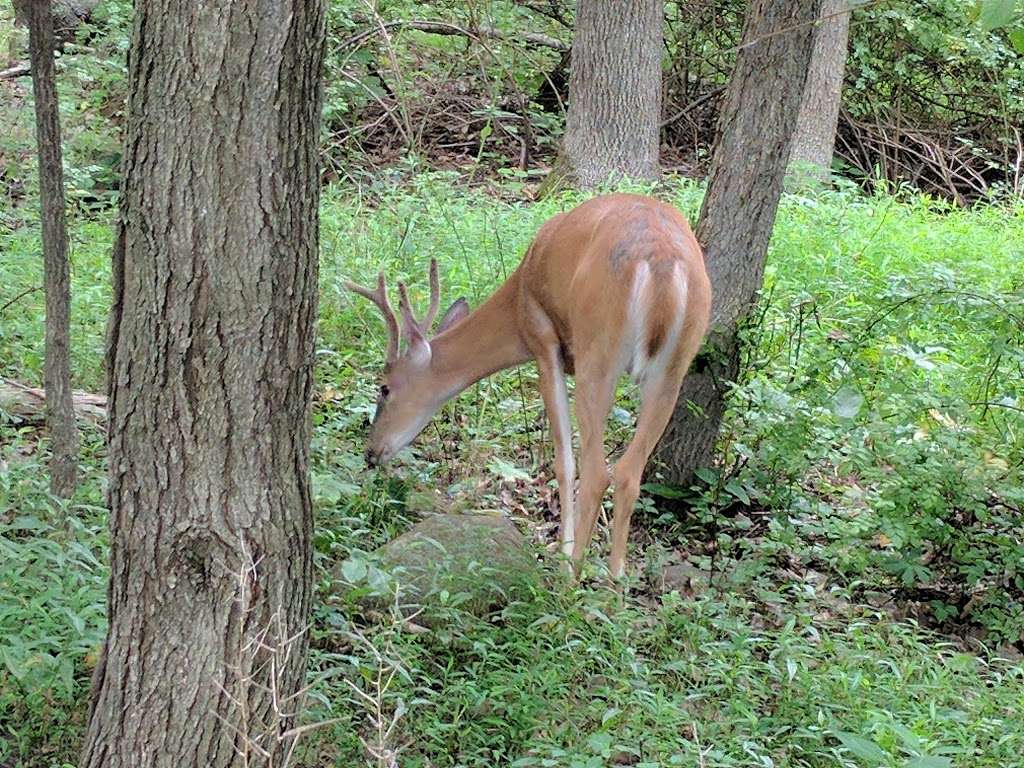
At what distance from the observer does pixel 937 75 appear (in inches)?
593

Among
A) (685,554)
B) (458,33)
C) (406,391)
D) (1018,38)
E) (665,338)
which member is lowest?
(685,554)

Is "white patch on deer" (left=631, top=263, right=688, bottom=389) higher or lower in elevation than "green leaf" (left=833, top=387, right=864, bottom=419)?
higher

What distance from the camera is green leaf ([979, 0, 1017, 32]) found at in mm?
2072

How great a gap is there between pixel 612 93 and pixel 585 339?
6.63 m

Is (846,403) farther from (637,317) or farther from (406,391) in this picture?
(406,391)

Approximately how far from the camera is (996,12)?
2.08 metres

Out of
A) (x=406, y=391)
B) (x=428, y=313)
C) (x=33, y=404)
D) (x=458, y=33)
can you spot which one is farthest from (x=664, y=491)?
(x=458, y=33)

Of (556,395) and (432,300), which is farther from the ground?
(432,300)

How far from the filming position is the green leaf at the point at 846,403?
211 inches

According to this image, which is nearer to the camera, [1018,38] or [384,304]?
[1018,38]

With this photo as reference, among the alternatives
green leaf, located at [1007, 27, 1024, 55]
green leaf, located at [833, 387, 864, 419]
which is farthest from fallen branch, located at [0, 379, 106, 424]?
green leaf, located at [1007, 27, 1024, 55]

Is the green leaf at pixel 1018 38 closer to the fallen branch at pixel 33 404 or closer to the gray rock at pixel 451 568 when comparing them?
the gray rock at pixel 451 568

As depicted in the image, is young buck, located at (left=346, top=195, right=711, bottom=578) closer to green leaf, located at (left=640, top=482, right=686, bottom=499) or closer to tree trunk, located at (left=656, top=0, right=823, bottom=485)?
tree trunk, located at (left=656, top=0, right=823, bottom=485)

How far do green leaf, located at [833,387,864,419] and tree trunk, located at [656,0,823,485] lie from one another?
590mm
